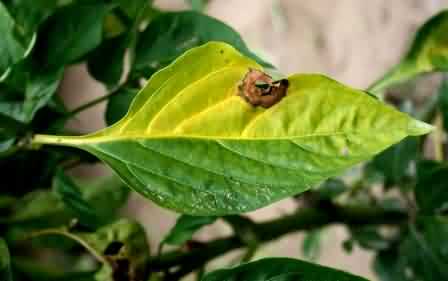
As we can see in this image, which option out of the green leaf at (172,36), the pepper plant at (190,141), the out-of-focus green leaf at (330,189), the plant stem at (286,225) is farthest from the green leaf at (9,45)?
the out-of-focus green leaf at (330,189)

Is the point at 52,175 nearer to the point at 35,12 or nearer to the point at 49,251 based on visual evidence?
the point at 35,12

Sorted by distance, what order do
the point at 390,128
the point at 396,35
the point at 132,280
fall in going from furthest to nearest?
1. the point at 396,35
2. the point at 132,280
3. the point at 390,128

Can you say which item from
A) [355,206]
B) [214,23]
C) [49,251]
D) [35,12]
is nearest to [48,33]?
[35,12]

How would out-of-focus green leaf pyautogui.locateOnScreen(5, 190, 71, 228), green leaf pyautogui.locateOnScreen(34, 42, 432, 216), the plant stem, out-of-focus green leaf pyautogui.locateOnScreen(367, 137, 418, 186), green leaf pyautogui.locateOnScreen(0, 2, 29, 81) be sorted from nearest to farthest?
green leaf pyautogui.locateOnScreen(34, 42, 432, 216), green leaf pyautogui.locateOnScreen(0, 2, 29, 81), the plant stem, out-of-focus green leaf pyautogui.locateOnScreen(5, 190, 71, 228), out-of-focus green leaf pyautogui.locateOnScreen(367, 137, 418, 186)

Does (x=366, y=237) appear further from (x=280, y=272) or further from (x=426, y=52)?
(x=280, y=272)

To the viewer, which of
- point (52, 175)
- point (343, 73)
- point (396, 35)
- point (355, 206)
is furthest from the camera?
point (343, 73)

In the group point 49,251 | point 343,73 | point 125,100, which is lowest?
point 49,251

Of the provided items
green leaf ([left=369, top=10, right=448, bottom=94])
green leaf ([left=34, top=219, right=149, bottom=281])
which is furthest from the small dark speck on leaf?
green leaf ([left=369, top=10, right=448, bottom=94])

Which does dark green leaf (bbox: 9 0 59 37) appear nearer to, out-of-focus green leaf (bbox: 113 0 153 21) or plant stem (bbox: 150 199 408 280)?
out-of-focus green leaf (bbox: 113 0 153 21)
